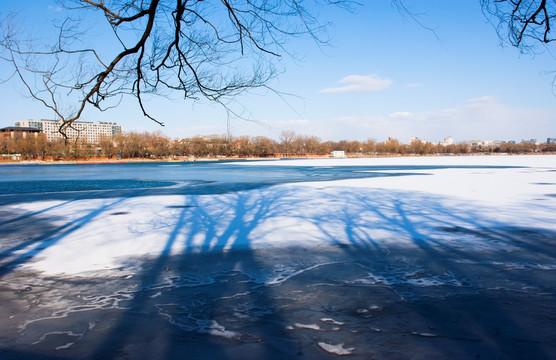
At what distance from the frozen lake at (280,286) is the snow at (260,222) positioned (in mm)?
71

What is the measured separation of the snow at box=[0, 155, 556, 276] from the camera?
7.33m

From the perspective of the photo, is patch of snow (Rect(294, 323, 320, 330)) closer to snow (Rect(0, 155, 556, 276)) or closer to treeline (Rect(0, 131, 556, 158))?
snow (Rect(0, 155, 556, 276))

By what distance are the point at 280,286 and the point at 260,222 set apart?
4.76 metres

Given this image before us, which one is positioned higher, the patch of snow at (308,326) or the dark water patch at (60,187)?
the dark water patch at (60,187)

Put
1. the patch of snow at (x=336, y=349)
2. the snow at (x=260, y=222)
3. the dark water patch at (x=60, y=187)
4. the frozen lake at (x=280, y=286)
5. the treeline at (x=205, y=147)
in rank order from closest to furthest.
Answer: the patch of snow at (x=336, y=349)
the frozen lake at (x=280, y=286)
the snow at (x=260, y=222)
the dark water patch at (x=60, y=187)
the treeline at (x=205, y=147)

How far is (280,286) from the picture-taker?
528 cm

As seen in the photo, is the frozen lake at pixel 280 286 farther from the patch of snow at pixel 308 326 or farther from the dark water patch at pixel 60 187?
the dark water patch at pixel 60 187

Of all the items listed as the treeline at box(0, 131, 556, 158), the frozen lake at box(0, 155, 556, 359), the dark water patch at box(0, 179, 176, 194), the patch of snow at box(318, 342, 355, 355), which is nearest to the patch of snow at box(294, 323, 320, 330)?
the frozen lake at box(0, 155, 556, 359)

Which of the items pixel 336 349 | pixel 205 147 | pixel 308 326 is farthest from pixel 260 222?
pixel 205 147

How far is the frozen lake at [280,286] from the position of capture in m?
3.63

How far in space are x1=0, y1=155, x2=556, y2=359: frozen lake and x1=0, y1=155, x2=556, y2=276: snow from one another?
0.23ft

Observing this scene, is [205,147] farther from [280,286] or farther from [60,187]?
[280,286]

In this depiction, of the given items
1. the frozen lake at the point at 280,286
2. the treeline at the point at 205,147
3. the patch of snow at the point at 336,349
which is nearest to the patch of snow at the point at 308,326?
the frozen lake at the point at 280,286

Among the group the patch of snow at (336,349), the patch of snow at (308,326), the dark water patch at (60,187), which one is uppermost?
the dark water patch at (60,187)
